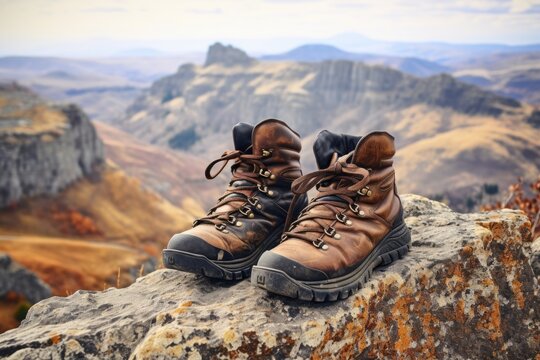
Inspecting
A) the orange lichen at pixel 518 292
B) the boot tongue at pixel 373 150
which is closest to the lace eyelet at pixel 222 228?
the boot tongue at pixel 373 150

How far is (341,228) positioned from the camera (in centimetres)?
357

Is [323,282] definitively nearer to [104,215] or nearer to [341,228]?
[341,228]

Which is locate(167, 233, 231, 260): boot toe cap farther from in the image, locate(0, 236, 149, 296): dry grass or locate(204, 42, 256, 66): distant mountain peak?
locate(204, 42, 256, 66): distant mountain peak

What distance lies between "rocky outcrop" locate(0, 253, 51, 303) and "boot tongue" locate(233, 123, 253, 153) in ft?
106

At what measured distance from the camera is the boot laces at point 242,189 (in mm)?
3873

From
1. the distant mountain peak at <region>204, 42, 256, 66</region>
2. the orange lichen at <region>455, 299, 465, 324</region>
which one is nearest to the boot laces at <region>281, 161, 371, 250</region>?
the orange lichen at <region>455, 299, 465, 324</region>

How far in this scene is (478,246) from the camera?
4.12 meters

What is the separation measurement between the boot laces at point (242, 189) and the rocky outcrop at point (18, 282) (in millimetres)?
32270

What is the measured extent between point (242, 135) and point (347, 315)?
5.60 ft

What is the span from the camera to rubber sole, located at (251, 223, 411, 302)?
3.15 m

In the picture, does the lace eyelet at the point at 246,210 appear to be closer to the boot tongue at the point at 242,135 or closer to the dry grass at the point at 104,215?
the boot tongue at the point at 242,135

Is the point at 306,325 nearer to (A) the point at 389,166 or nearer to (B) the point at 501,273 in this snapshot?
(A) the point at 389,166

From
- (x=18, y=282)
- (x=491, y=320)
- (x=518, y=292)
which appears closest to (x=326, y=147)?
(x=491, y=320)

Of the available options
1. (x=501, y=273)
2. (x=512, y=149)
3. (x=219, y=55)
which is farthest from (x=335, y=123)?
(x=501, y=273)
